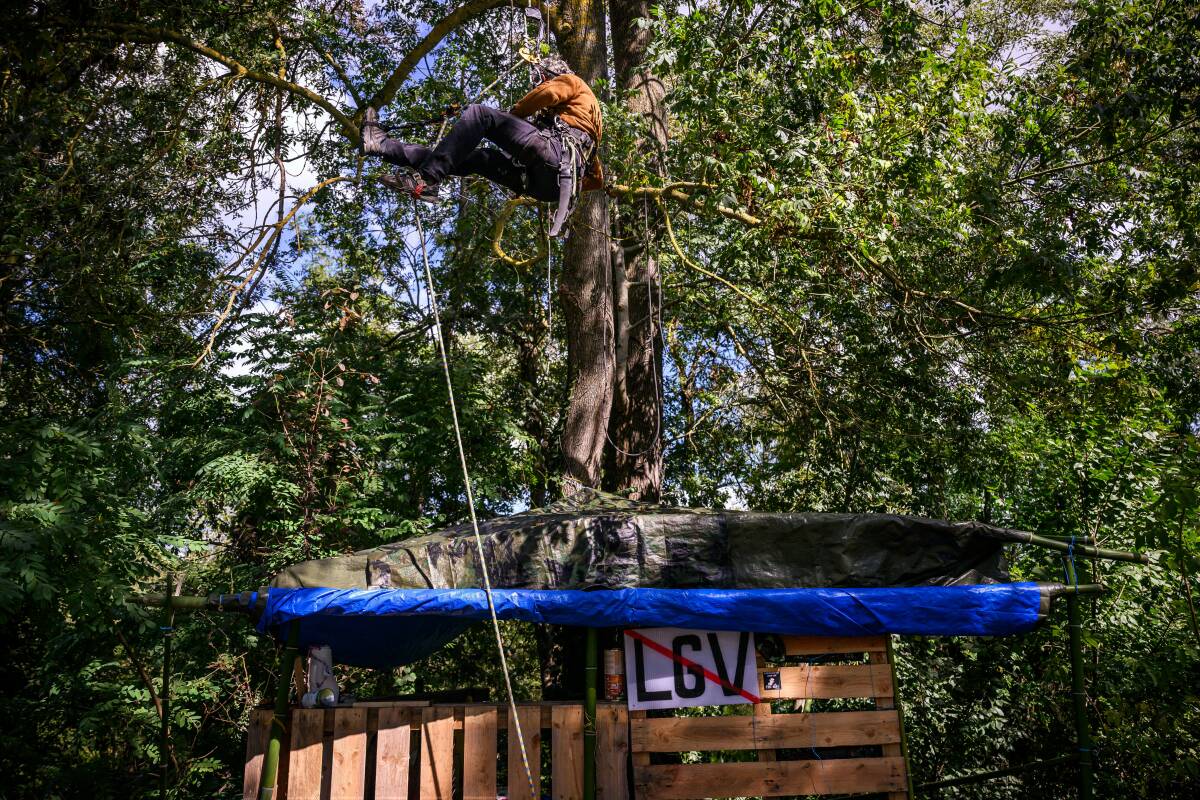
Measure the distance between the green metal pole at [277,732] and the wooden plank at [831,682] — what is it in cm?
258

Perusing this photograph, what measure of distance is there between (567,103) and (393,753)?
13.7 ft

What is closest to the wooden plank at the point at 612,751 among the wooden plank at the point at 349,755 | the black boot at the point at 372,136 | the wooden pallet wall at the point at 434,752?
the wooden pallet wall at the point at 434,752

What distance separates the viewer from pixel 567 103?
588 cm

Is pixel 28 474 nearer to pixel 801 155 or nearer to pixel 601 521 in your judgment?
pixel 601 521

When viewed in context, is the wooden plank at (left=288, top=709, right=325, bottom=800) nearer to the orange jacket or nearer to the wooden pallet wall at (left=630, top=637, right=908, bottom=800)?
the wooden pallet wall at (left=630, top=637, right=908, bottom=800)

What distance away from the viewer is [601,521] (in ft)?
16.5

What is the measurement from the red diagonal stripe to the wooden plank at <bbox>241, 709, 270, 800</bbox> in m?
2.04

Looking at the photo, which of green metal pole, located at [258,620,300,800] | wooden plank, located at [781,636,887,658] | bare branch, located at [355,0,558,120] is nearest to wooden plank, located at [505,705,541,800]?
green metal pole, located at [258,620,300,800]

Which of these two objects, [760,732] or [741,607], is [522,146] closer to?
[741,607]

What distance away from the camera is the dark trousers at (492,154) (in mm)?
5383

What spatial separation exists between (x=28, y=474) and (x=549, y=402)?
632 centimetres

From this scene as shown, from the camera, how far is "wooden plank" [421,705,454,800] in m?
4.55

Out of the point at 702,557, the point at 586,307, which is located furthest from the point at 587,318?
the point at 702,557

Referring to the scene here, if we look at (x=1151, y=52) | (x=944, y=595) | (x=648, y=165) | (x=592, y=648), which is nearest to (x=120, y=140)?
(x=648, y=165)
